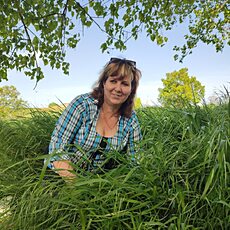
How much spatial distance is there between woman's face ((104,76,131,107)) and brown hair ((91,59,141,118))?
0.13 feet

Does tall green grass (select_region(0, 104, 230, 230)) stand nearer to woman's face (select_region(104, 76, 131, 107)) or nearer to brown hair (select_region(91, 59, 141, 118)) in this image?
woman's face (select_region(104, 76, 131, 107))

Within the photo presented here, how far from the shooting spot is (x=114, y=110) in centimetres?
264

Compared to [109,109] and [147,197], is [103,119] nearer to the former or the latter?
[109,109]

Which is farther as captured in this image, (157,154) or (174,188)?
(157,154)

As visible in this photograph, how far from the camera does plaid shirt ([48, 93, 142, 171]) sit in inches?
95.2

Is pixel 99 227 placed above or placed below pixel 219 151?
below

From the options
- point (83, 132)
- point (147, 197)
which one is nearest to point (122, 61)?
point (83, 132)

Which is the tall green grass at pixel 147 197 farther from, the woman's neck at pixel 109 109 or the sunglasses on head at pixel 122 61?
the sunglasses on head at pixel 122 61

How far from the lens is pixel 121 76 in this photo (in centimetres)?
255

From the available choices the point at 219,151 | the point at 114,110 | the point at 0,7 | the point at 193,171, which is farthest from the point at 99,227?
the point at 0,7

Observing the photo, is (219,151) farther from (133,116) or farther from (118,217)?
(133,116)

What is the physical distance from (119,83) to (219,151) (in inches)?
42.6

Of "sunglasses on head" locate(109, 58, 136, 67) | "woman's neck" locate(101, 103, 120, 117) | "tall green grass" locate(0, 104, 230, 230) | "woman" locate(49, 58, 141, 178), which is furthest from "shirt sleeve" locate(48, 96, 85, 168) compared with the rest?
"tall green grass" locate(0, 104, 230, 230)

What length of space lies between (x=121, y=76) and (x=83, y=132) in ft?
1.70
